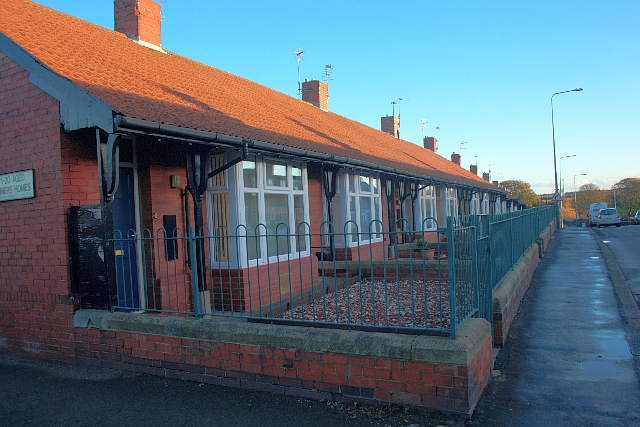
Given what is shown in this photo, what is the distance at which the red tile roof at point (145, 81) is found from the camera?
19.8 ft

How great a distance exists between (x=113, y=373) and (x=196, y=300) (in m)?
1.19

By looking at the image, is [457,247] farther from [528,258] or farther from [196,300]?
[528,258]

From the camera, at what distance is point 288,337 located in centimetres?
421

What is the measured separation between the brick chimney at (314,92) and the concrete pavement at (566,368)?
1162 centimetres

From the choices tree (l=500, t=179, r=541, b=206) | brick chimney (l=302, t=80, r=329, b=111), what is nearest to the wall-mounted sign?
brick chimney (l=302, t=80, r=329, b=111)

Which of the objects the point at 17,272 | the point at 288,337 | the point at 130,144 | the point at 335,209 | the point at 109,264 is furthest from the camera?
the point at 335,209

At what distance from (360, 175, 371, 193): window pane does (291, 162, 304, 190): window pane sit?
3.70m

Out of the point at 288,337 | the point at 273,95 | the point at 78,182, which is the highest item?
the point at 273,95

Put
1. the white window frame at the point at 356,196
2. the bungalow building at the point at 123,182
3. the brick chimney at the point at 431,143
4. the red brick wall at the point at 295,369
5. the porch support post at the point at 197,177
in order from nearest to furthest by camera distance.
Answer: the red brick wall at the point at 295,369, the bungalow building at the point at 123,182, the porch support post at the point at 197,177, the white window frame at the point at 356,196, the brick chimney at the point at 431,143

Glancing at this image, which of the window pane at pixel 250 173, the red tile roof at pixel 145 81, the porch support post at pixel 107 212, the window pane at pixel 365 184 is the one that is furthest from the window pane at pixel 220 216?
the window pane at pixel 365 184

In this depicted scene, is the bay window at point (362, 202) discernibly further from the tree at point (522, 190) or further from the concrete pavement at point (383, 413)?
the tree at point (522, 190)

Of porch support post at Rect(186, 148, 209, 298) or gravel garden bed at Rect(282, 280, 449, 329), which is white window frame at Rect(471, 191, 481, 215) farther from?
porch support post at Rect(186, 148, 209, 298)

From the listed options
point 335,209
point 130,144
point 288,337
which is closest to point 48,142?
point 130,144

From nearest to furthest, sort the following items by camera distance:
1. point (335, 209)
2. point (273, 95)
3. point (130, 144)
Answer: point (130, 144)
point (335, 209)
point (273, 95)
